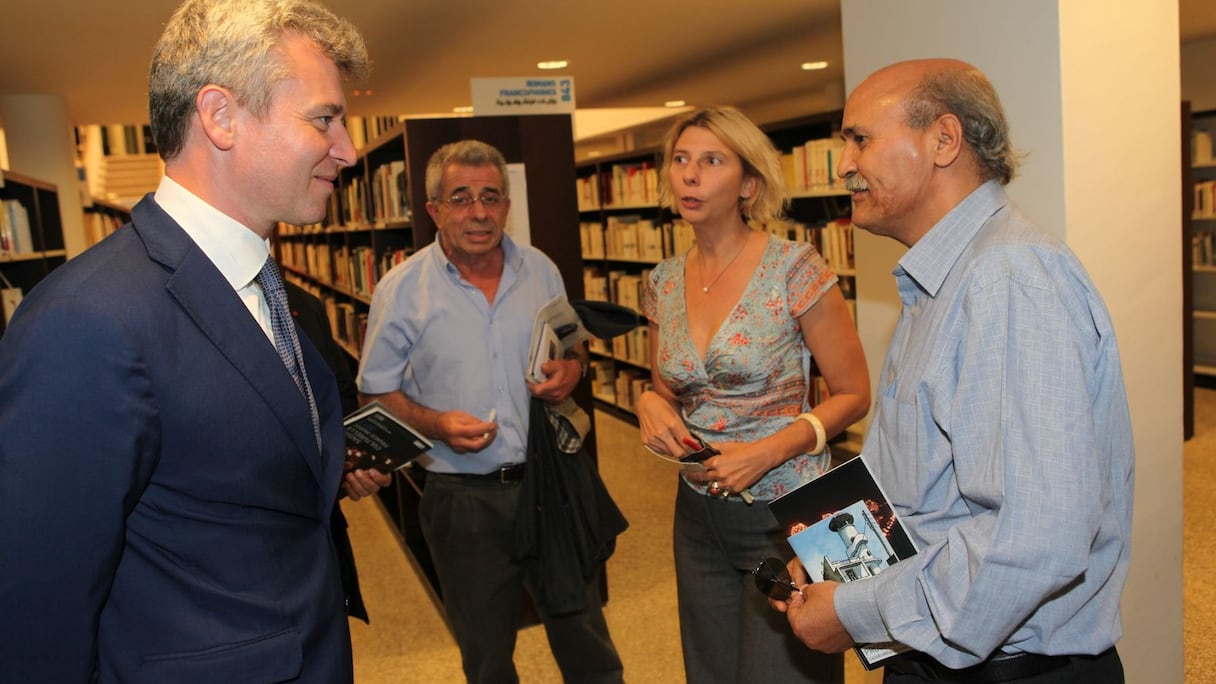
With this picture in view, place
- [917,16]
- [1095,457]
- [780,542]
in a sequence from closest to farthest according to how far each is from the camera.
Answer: [1095,457]
[780,542]
[917,16]

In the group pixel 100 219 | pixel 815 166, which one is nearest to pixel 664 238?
pixel 815 166

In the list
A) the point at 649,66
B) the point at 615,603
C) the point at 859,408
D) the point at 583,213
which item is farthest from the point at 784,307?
the point at 583,213

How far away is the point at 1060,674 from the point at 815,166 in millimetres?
4368

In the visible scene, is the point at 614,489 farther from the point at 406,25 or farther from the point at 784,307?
the point at 784,307

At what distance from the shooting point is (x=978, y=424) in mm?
1149

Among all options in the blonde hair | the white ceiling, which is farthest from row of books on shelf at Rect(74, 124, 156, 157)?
the blonde hair

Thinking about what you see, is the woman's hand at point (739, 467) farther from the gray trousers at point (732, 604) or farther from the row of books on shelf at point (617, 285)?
the row of books on shelf at point (617, 285)

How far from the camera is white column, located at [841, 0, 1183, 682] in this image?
1.91m

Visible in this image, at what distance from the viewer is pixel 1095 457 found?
1100 mm

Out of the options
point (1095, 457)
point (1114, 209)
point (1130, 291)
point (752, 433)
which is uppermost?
point (1114, 209)

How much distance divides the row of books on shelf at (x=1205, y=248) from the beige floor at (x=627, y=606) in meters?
2.70

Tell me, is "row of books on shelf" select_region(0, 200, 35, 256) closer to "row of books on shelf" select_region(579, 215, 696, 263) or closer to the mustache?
"row of books on shelf" select_region(579, 215, 696, 263)

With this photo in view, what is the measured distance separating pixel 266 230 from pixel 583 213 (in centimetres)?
778

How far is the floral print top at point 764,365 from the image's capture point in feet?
6.43
